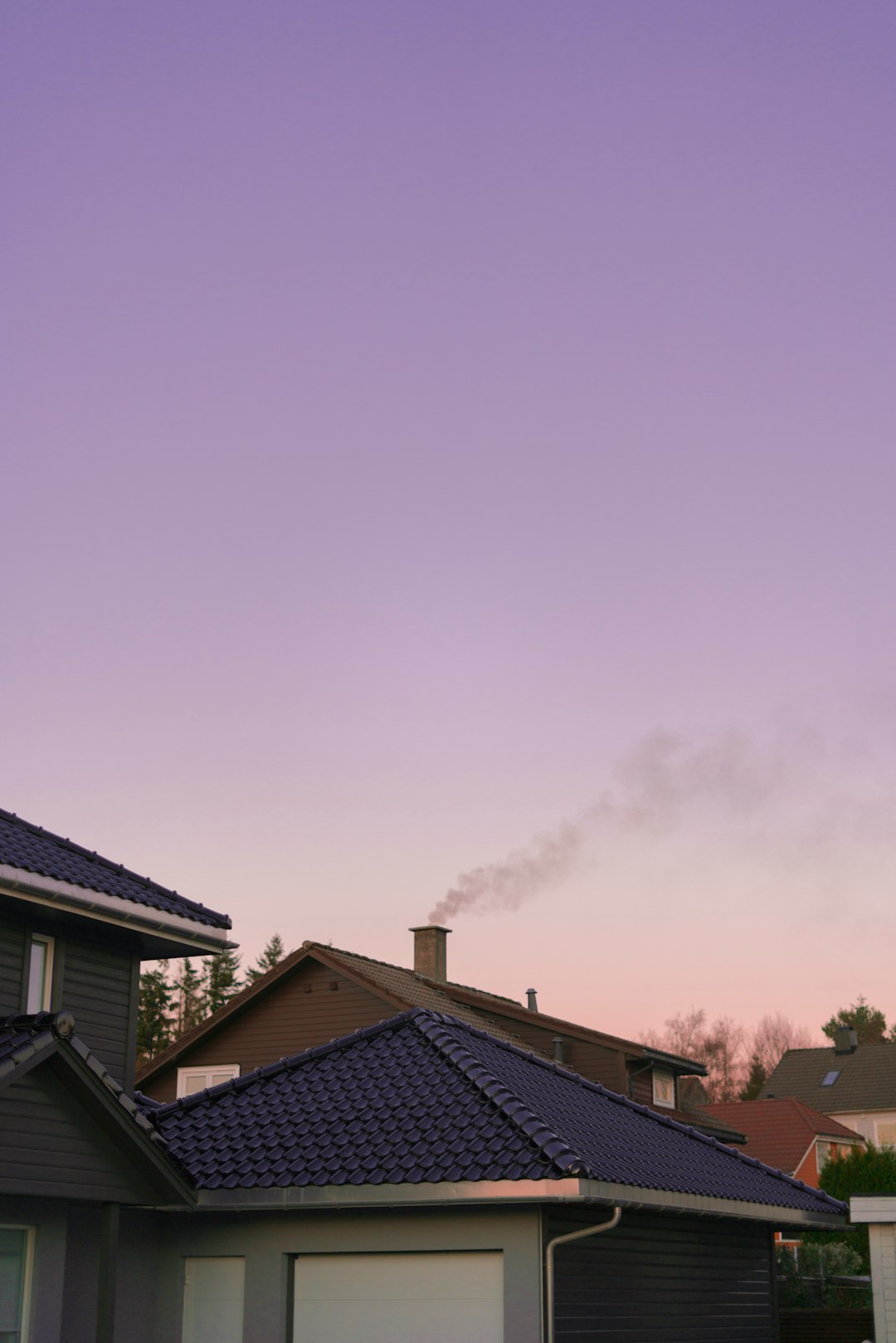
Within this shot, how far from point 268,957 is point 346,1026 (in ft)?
174

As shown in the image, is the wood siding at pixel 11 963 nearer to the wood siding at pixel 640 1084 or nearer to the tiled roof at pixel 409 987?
the tiled roof at pixel 409 987

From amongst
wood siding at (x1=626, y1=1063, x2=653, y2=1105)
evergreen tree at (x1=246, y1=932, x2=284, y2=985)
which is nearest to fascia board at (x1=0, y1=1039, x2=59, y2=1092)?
wood siding at (x1=626, y1=1063, x2=653, y2=1105)

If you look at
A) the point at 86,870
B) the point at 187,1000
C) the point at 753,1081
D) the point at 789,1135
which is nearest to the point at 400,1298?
the point at 86,870

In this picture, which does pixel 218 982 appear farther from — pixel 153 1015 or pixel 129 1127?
pixel 129 1127

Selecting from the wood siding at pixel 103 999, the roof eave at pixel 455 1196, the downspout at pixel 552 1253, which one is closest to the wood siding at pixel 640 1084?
the roof eave at pixel 455 1196

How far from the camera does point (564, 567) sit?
26484mm

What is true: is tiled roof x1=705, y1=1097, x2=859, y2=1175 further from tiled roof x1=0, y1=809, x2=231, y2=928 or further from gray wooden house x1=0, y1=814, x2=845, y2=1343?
tiled roof x1=0, y1=809, x2=231, y2=928

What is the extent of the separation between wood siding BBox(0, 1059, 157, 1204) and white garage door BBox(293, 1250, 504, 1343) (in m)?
2.08

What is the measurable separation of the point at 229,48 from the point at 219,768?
1417 cm

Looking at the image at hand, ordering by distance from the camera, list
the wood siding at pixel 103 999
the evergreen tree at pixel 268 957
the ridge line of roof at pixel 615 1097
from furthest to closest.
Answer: the evergreen tree at pixel 268 957 → the ridge line of roof at pixel 615 1097 → the wood siding at pixel 103 999

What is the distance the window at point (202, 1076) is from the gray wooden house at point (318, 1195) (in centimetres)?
1669

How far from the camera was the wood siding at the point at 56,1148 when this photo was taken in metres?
12.1

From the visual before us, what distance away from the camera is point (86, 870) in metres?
16.4

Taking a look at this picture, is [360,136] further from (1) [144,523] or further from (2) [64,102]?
(1) [144,523]
